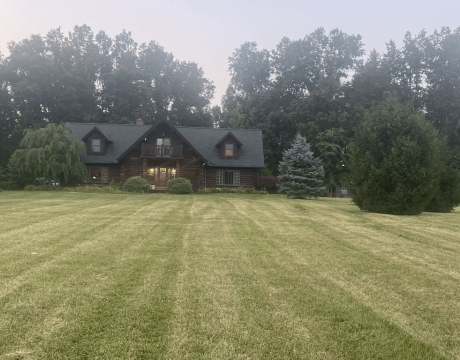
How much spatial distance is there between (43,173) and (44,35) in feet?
108

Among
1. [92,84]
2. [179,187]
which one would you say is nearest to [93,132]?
[179,187]

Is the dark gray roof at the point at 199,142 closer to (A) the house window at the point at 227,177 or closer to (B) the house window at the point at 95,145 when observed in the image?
(B) the house window at the point at 95,145

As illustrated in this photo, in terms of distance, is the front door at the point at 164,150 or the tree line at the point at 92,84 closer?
the front door at the point at 164,150

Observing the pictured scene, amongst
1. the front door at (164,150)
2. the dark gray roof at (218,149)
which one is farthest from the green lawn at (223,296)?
the dark gray roof at (218,149)

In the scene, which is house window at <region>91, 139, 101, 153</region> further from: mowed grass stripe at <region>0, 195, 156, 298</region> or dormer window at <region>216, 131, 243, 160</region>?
mowed grass stripe at <region>0, 195, 156, 298</region>

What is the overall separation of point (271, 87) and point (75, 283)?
49.2 meters

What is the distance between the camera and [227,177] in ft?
111

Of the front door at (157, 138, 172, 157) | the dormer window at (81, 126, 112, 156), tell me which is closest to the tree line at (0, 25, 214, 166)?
the dormer window at (81, 126, 112, 156)

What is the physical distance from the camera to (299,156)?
29.6 metres

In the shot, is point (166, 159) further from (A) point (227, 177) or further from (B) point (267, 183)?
(B) point (267, 183)

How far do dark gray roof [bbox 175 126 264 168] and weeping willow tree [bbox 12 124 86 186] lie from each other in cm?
1092

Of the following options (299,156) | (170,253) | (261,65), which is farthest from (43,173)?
(261,65)

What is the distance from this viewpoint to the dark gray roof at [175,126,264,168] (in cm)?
3319

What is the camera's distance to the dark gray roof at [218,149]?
3319 centimetres
